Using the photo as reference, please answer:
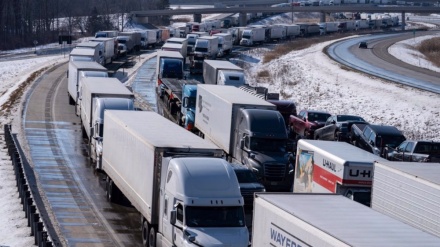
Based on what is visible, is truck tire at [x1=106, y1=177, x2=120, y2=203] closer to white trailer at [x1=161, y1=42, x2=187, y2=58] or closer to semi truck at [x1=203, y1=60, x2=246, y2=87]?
semi truck at [x1=203, y1=60, x2=246, y2=87]

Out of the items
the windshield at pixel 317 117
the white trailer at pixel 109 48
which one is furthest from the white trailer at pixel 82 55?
the windshield at pixel 317 117

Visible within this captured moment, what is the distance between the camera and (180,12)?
15150 centimetres

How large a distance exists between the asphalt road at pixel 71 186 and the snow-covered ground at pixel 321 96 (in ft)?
3.75

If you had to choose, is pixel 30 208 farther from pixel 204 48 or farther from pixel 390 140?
pixel 204 48

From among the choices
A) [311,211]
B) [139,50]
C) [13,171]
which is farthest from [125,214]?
[139,50]

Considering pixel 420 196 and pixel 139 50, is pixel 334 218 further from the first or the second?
pixel 139 50

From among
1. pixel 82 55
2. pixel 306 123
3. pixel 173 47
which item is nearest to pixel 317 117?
pixel 306 123

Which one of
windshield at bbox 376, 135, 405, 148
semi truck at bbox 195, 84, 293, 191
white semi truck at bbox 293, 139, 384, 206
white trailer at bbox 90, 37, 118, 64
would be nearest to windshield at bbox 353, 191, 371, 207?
white semi truck at bbox 293, 139, 384, 206

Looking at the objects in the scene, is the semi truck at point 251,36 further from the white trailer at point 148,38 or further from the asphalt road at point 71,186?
the asphalt road at point 71,186

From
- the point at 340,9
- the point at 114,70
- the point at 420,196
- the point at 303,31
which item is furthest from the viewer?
the point at 340,9

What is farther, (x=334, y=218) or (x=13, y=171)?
(x=13, y=171)

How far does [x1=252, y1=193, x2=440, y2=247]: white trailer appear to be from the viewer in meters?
11.8

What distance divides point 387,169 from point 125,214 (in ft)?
31.3

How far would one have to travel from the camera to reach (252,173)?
83.1 ft
